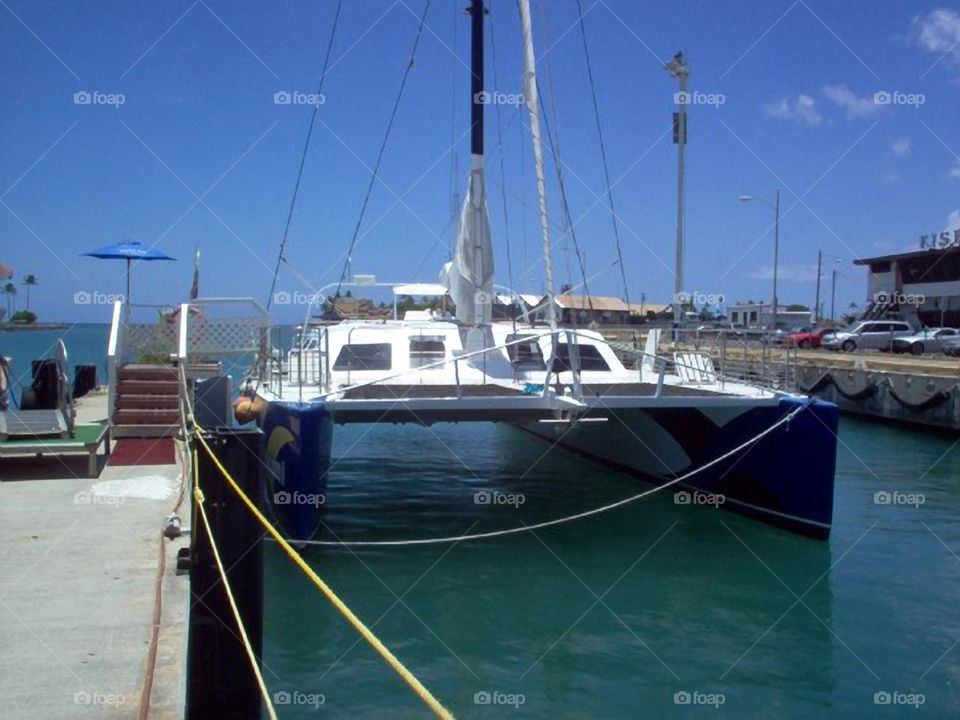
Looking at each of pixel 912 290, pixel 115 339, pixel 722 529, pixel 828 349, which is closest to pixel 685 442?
pixel 722 529

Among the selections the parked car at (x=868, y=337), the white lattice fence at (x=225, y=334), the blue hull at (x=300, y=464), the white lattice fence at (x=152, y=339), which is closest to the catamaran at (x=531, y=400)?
the blue hull at (x=300, y=464)

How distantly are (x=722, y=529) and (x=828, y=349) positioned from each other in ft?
87.3

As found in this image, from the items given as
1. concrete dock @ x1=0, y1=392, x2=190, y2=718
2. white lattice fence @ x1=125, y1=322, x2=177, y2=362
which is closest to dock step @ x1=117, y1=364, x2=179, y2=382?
white lattice fence @ x1=125, y1=322, x2=177, y2=362

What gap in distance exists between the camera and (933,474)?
50.6 feet

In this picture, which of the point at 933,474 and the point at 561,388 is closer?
the point at 561,388

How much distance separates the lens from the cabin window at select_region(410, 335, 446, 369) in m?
12.5

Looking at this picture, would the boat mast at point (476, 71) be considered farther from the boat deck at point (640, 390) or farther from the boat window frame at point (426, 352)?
the boat deck at point (640, 390)

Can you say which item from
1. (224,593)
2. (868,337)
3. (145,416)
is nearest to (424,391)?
(145,416)

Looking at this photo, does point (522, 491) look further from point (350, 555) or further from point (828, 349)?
point (828, 349)

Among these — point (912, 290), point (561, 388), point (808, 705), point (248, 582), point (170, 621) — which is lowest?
point (808, 705)

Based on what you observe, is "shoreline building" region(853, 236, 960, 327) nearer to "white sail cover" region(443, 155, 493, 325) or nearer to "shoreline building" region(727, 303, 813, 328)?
"shoreline building" region(727, 303, 813, 328)

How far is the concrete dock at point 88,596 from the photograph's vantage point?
14.1ft

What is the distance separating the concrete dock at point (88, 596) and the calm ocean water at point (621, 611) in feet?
4.35

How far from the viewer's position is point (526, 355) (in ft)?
42.2
